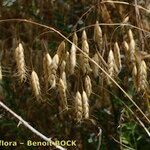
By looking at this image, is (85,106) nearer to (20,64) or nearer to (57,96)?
(20,64)

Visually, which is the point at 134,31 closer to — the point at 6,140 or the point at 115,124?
the point at 115,124

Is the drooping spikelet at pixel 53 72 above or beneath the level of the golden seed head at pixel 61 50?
beneath

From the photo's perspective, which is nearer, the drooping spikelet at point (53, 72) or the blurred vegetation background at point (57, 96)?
the drooping spikelet at point (53, 72)

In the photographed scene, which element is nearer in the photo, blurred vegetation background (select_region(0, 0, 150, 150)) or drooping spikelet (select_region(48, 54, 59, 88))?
drooping spikelet (select_region(48, 54, 59, 88))

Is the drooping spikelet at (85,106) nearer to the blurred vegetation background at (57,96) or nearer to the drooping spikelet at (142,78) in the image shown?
the drooping spikelet at (142,78)

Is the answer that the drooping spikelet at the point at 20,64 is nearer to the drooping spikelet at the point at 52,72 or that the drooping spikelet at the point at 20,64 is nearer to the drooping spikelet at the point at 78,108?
the drooping spikelet at the point at 52,72

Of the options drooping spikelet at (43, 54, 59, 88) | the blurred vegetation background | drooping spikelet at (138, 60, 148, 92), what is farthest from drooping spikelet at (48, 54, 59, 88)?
the blurred vegetation background

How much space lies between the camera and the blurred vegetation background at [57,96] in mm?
1600

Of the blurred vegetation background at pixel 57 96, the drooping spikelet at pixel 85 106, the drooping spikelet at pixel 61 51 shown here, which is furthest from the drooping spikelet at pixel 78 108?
the blurred vegetation background at pixel 57 96

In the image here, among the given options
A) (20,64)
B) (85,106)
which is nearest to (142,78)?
(85,106)

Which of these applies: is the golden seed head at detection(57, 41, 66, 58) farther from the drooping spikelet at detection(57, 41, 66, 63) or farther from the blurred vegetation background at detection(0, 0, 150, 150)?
the blurred vegetation background at detection(0, 0, 150, 150)

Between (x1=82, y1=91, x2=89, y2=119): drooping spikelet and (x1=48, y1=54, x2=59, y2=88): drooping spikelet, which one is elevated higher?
(x1=48, y1=54, x2=59, y2=88): drooping spikelet

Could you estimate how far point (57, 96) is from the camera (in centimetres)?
177

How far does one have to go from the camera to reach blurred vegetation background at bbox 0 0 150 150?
1.60 metres
